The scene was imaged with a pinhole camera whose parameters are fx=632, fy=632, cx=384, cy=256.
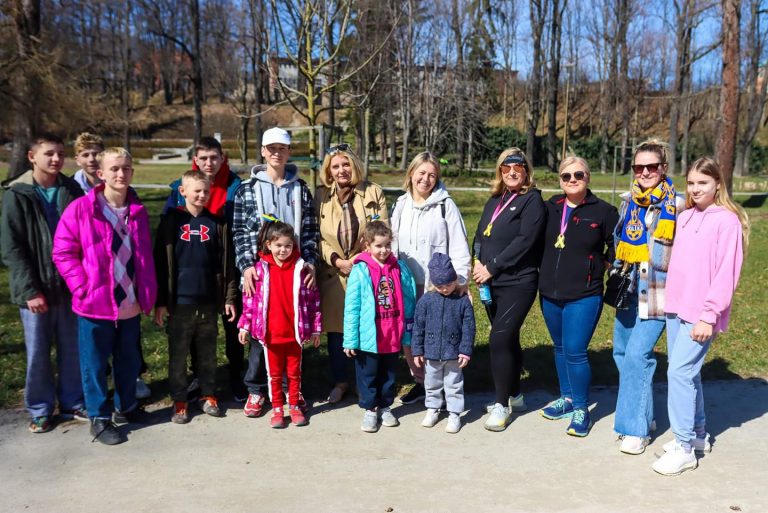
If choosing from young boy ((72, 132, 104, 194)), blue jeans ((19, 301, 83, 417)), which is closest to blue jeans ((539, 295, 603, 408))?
blue jeans ((19, 301, 83, 417))

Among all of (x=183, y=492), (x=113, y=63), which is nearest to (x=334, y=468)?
(x=183, y=492)

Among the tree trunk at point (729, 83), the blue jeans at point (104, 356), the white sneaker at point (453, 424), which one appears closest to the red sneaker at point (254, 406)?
the blue jeans at point (104, 356)

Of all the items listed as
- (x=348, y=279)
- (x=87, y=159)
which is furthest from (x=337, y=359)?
(x=87, y=159)

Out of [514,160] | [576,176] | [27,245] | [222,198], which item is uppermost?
[514,160]

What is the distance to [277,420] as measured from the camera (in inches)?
169

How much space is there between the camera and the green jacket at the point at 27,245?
3988 millimetres

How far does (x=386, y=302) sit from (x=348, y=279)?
308 mm

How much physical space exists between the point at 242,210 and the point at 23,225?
1372 millimetres

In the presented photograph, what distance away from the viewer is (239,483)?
3.54 metres

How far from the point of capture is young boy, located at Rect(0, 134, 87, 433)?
400 cm

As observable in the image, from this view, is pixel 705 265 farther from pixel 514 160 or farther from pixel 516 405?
pixel 516 405

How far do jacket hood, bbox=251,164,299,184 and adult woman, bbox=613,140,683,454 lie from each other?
2.24 m

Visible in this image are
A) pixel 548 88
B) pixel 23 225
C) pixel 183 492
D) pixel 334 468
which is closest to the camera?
pixel 183 492

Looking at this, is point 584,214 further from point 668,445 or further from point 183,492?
point 183,492
